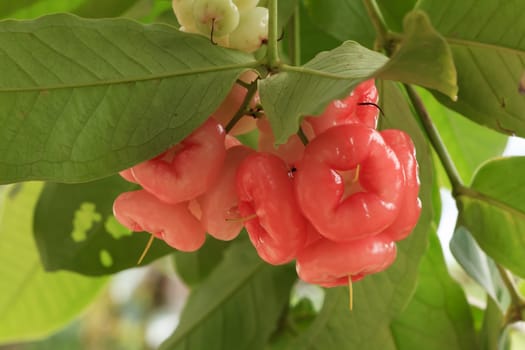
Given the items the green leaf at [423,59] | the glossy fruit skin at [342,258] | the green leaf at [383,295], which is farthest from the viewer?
the green leaf at [383,295]

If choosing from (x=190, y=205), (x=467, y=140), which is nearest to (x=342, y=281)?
(x=190, y=205)

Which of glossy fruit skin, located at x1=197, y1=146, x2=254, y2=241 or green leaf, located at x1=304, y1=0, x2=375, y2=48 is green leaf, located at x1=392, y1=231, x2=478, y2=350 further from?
glossy fruit skin, located at x1=197, y1=146, x2=254, y2=241

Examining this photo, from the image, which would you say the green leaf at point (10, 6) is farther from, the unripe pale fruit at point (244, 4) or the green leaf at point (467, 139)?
the green leaf at point (467, 139)

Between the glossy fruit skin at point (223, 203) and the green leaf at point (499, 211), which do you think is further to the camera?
the green leaf at point (499, 211)

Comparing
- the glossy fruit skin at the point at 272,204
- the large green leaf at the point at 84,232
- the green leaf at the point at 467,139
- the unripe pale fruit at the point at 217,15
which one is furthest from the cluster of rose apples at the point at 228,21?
the green leaf at the point at 467,139

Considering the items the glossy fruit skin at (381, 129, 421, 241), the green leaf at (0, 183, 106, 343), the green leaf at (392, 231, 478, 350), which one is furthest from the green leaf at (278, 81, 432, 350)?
the green leaf at (0, 183, 106, 343)

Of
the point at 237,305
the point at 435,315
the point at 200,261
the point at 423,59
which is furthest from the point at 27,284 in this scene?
the point at 423,59

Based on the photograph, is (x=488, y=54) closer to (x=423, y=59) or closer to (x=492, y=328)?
(x=423, y=59)
